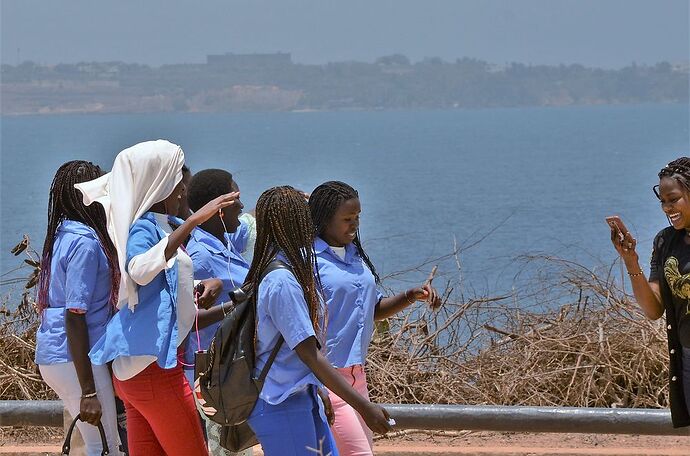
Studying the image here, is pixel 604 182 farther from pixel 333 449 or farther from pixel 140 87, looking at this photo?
pixel 140 87

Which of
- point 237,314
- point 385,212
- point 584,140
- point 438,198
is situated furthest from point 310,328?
point 584,140

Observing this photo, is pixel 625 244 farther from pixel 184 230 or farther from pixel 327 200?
pixel 184 230

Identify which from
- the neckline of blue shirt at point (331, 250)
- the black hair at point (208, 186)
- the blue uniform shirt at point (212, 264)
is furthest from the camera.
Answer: the black hair at point (208, 186)

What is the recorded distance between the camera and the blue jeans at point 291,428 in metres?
4.82

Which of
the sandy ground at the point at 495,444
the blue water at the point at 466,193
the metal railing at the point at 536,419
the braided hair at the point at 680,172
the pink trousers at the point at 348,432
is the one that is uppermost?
the braided hair at the point at 680,172

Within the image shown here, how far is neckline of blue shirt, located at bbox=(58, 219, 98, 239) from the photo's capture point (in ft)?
17.8

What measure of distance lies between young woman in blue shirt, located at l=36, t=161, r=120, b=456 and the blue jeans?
2.58ft

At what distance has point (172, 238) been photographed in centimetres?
519

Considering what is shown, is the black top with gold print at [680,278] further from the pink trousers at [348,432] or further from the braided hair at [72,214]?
the braided hair at [72,214]

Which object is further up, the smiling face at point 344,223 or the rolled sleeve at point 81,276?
the smiling face at point 344,223

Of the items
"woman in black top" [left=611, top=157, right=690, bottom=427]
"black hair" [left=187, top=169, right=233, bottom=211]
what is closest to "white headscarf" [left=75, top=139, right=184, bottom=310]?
"black hair" [left=187, top=169, right=233, bottom=211]

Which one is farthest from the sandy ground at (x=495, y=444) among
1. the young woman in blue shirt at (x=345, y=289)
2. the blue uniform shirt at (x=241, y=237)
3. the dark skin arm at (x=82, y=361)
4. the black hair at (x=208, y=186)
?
the dark skin arm at (x=82, y=361)

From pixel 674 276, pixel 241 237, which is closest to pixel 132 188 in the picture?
pixel 241 237

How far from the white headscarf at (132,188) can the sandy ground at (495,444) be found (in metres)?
1.99
